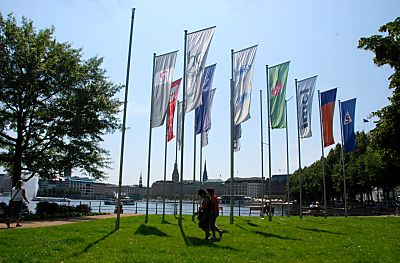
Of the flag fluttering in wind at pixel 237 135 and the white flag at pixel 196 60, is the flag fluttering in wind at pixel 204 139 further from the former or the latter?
the white flag at pixel 196 60

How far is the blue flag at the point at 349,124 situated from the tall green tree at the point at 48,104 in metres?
17.7

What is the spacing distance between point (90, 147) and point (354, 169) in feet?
142

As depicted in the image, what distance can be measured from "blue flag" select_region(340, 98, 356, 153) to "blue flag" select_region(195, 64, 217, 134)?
12432mm

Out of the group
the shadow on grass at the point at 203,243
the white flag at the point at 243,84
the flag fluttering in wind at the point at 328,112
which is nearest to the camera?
the shadow on grass at the point at 203,243

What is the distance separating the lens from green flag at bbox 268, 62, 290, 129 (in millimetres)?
25156

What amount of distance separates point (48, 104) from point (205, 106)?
463 inches

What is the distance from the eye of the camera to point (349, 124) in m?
30.6

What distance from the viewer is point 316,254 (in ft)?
36.4

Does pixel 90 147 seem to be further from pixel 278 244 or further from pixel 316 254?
pixel 316 254

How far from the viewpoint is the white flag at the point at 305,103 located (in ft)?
91.7

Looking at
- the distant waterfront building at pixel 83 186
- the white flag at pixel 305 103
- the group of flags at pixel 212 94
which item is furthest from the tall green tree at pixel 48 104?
the distant waterfront building at pixel 83 186

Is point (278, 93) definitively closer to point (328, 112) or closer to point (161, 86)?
point (328, 112)

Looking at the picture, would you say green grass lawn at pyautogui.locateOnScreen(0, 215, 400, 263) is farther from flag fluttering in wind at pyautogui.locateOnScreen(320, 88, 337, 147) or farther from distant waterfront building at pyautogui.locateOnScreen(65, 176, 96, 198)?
distant waterfront building at pyautogui.locateOnScreen(65, 176, 96, 198)

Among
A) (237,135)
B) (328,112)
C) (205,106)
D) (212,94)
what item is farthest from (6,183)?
(328,112)
